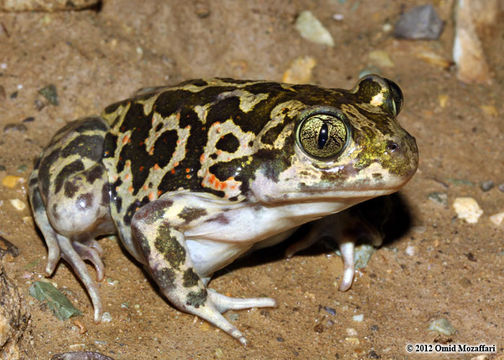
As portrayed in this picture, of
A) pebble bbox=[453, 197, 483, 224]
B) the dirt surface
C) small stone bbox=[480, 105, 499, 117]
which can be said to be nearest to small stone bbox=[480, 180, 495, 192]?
the dirt surface

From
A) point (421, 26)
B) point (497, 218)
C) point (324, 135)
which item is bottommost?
point (497, 218)

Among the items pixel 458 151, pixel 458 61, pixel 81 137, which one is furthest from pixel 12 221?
pixel 458 61

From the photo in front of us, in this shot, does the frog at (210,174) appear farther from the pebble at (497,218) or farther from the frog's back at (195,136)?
the pebble at (497,218)

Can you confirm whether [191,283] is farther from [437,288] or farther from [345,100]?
[437,288]

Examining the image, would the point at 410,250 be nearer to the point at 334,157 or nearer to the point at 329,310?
the point at 329,310

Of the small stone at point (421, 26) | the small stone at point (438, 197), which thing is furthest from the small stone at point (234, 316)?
the small stone at point (421, 26)

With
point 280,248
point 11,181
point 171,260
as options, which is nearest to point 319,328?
point 280,248
